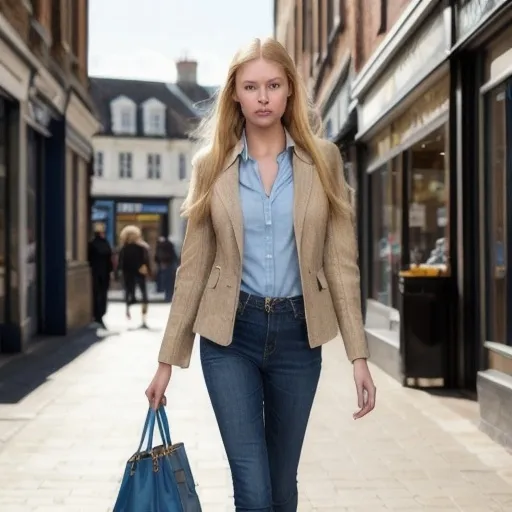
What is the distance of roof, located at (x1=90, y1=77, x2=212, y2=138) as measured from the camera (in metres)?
49.9

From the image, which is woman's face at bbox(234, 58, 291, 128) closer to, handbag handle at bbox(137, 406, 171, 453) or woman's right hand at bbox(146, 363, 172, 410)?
woman's right hand at bbox(146, 363, 172, 410)

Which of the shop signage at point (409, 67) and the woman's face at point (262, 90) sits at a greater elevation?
the shop signage at point (409, 67)

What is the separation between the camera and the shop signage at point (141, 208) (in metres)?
47.2

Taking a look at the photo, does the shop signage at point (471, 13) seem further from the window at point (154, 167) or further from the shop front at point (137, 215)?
the window at point (154, 167)

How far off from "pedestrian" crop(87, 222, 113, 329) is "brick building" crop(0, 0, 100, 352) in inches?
5.9

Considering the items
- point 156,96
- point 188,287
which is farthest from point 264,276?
point 156,96

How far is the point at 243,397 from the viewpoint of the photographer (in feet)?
9.34

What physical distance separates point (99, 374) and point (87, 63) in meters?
10.4

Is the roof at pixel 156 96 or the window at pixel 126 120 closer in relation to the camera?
the window at pixel 126 120

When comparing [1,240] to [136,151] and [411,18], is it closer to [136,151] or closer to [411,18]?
[411,18]

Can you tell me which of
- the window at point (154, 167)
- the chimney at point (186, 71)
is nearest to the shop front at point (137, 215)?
the window at point (154, 167)

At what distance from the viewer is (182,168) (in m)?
49.1

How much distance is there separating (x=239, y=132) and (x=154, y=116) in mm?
48075

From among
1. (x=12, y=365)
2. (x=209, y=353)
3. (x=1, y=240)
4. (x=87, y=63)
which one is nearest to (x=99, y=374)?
(x=12, y=365)
